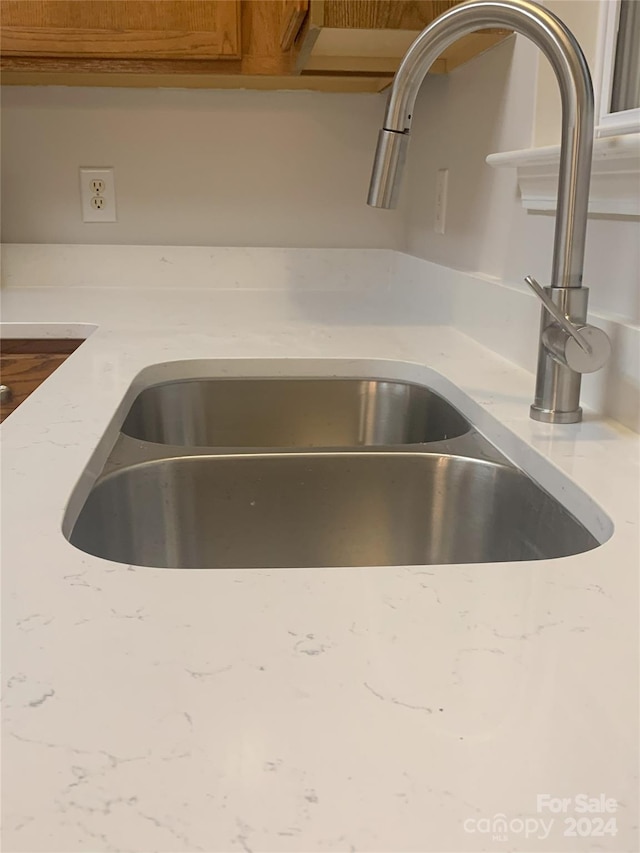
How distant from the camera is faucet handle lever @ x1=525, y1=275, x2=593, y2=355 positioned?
28.4 inches

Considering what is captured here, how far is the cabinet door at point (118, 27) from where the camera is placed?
Result: 1.40 meters

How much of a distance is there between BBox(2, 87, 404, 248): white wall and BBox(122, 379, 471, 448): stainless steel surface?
82 centimetres

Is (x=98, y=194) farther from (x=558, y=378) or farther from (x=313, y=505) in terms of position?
(x=558, y=378)

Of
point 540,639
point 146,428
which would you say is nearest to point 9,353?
point 146,428

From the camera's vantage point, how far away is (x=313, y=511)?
2.83 ft

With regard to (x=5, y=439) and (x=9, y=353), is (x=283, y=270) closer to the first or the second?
(x=9, y=353)

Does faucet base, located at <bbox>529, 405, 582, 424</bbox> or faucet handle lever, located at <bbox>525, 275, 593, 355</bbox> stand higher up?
faucet handle lever, located at <bbox>525, 275, 593, 355</bbox>

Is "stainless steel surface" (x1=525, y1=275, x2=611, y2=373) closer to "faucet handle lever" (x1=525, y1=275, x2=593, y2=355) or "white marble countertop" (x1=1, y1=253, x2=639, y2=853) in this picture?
"faucet handle lever" (x1=525, y1=275, x2=593, y2=355)

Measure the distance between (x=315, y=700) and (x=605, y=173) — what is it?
25.9 inches

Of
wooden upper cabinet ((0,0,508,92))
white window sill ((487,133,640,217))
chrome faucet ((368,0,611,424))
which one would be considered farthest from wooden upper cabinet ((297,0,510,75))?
chrome faucet ((368,0,611,424))

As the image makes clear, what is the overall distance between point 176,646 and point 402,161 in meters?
0.54

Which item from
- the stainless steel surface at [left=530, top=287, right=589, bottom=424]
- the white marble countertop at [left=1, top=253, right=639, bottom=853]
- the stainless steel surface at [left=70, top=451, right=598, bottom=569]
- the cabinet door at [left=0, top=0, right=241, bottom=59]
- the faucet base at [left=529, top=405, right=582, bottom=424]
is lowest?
the stainless steel surface at [left=70, top=451, right=598, bottom=569]

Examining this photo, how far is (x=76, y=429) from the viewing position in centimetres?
78

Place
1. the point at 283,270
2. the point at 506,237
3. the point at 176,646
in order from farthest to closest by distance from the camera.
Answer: the point at 283,270
the point at 506,237
the point at 176,646
